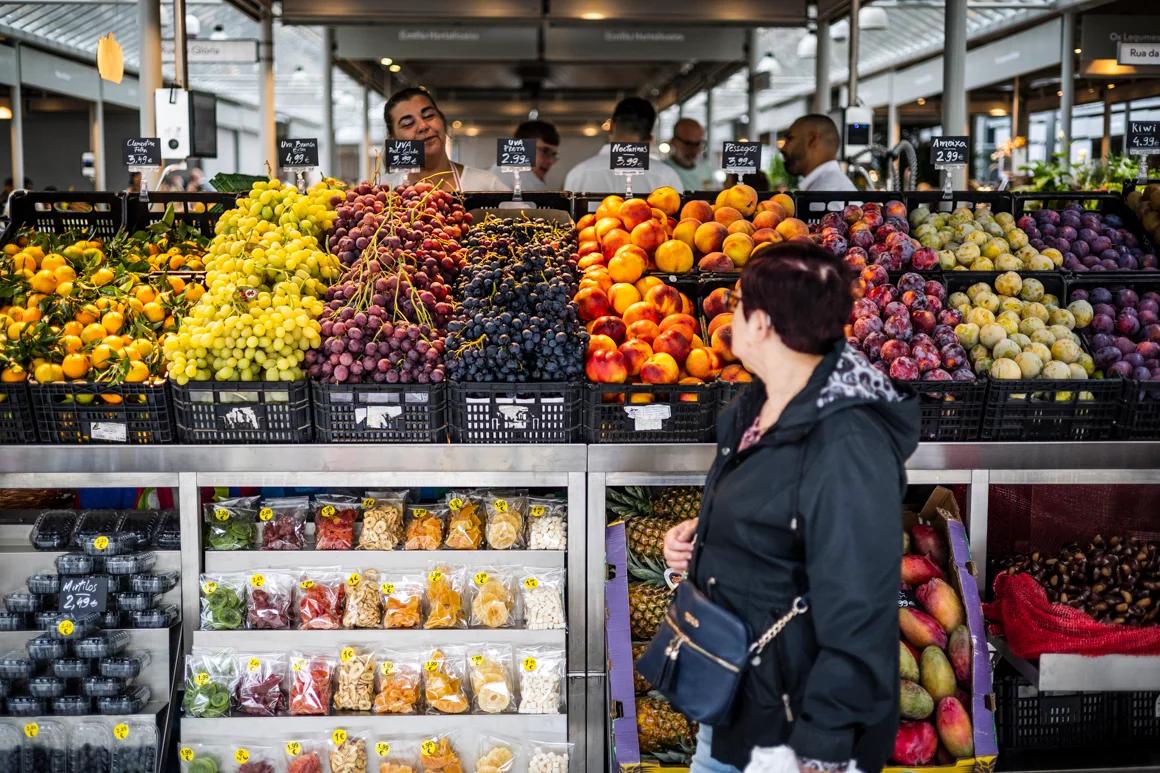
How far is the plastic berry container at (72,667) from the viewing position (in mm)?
3049

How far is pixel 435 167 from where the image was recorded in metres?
5.13

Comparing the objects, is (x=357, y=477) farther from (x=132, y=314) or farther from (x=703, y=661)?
(x=703, y=661)

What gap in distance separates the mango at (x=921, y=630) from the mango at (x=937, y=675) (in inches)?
1.6

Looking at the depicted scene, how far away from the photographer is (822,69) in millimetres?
10094

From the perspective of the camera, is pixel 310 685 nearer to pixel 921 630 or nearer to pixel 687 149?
pixel 921 630

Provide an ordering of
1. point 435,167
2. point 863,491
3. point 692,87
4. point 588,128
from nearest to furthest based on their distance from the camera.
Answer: point 863,491
point 435,167
point 692,87
point 588,128

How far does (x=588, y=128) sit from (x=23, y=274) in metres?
21.4

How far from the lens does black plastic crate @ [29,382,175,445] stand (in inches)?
122

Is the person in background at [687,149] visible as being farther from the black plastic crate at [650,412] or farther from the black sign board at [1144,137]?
the black plastic crate at [650,412]

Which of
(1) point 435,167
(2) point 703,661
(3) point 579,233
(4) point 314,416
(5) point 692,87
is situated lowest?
(2) point 703,661

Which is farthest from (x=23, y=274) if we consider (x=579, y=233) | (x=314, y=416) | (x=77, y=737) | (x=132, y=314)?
(x=579, y=233)

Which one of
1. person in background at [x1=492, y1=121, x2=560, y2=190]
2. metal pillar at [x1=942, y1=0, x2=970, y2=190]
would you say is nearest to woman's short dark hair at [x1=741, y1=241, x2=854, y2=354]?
person in background at [x1=492, y1=121, x2=560, y2=190]

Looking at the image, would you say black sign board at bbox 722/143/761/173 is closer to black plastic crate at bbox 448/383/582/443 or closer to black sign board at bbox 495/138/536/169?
black sign board at bbox 495/138/536/169

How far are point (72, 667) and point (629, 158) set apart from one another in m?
2.53
